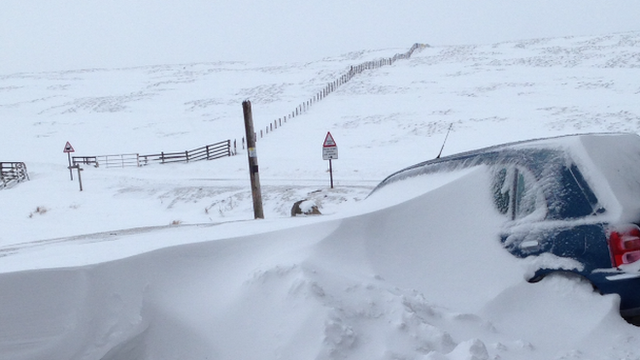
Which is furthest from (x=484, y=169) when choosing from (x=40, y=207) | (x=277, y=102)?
(x=277, y=102)

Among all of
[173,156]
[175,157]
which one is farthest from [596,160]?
[173,156]

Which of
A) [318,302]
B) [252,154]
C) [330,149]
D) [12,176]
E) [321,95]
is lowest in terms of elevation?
[12,176]

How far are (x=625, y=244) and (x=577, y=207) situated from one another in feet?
1.08

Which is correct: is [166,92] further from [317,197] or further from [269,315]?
[269,315]

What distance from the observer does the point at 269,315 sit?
9.28ft

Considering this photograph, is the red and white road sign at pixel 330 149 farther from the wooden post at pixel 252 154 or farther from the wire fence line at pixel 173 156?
the wire fence line at pixel 173 156

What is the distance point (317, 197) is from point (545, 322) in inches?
407

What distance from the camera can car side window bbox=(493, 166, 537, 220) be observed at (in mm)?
3436

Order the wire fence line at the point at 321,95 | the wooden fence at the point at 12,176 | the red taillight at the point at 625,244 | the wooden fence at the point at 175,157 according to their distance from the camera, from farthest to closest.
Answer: the wire fence line at the point at 321,95 → the wooden fence at the point at 175,157 → the wooden fence at the point at 12,176 → the red taillight at the point at 625,244

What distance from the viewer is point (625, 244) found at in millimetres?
3055

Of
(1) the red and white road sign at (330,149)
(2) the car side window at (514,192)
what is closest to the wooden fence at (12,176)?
(1) the red and white road sign at (330,149)

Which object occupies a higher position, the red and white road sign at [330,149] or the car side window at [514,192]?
the car side window at [514,192]

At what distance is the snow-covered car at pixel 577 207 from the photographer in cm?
306

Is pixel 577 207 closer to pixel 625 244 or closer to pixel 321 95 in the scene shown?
pixel 625 244
